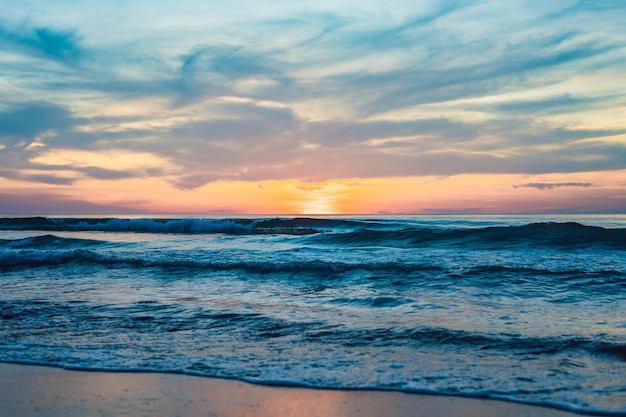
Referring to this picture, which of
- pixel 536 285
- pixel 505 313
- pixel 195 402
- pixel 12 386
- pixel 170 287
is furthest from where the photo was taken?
pixel 170 287

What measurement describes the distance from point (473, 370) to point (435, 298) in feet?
10.4

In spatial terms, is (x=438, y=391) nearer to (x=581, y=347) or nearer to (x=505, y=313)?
(x=581, y=347)

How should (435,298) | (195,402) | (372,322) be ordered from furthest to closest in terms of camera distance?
1. (435,298)
2. (372,322)
3. (195,402)

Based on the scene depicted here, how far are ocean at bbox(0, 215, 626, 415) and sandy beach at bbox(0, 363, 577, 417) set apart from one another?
16cm

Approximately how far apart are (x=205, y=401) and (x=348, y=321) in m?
2.66

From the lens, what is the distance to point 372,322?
5809 millimetres

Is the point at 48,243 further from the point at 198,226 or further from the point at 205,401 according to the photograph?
the point at 205,401

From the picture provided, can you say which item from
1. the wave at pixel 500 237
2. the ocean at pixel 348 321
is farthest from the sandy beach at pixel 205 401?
the wave at pixel 500 237

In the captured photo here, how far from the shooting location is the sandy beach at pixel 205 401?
10.9 feet

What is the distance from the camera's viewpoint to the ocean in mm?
4022

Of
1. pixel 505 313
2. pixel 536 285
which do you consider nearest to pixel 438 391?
pixel 505 313

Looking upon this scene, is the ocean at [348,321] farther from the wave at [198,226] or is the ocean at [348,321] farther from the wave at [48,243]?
the wave at [198,226]

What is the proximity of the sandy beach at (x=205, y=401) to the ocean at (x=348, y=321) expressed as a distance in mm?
161

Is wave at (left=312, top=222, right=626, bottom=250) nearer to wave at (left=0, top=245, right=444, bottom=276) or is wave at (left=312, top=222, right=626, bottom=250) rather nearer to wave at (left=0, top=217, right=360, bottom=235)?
wave at (left=0, top=245, right=444, bottom=276)
